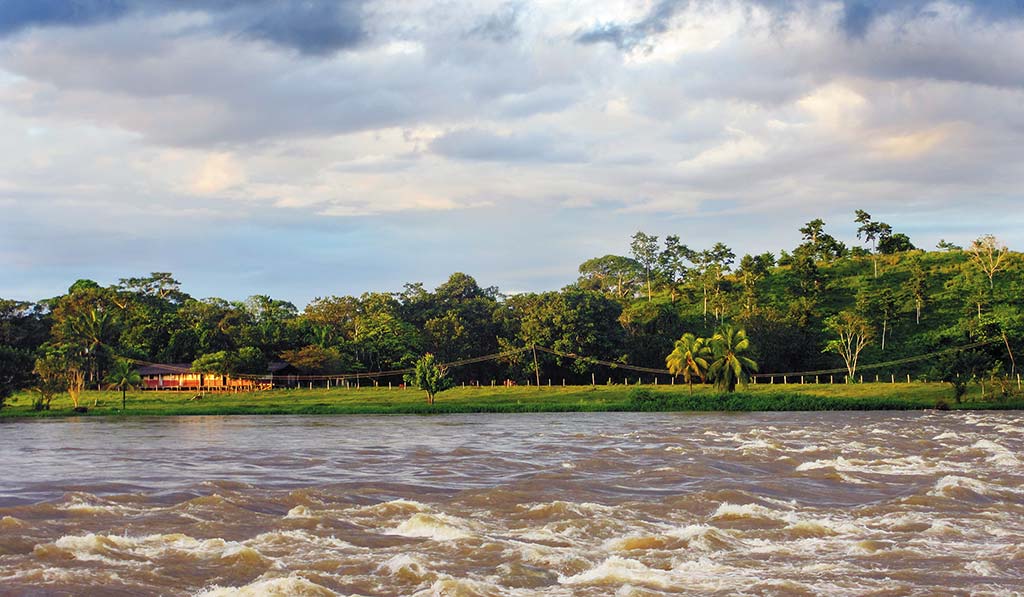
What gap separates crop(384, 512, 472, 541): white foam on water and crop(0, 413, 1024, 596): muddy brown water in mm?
73

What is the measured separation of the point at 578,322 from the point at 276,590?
79.1 m

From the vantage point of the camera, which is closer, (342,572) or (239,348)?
(342,572)

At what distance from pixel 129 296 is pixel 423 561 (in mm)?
111389

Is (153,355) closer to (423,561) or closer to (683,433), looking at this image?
(683,433)

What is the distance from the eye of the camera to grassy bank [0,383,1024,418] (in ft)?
233

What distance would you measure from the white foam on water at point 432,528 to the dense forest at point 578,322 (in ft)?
211

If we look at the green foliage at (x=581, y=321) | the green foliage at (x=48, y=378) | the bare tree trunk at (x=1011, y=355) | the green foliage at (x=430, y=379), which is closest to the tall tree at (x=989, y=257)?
the green foliage at (x=581, y=321)

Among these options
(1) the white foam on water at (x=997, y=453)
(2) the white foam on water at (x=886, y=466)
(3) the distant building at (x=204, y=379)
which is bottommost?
(1) the white foam on water at (x=997, y=453)

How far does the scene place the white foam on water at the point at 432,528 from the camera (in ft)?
61.1

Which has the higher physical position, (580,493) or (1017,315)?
(1017,315)

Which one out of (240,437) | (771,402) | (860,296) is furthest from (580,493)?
(860,296)

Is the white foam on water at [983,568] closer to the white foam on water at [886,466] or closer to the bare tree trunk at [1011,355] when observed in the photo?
the white foam on water at [886,466]

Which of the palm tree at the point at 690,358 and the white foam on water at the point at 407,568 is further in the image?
the palm tree at the point at 690,358

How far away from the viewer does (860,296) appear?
99.5 m
